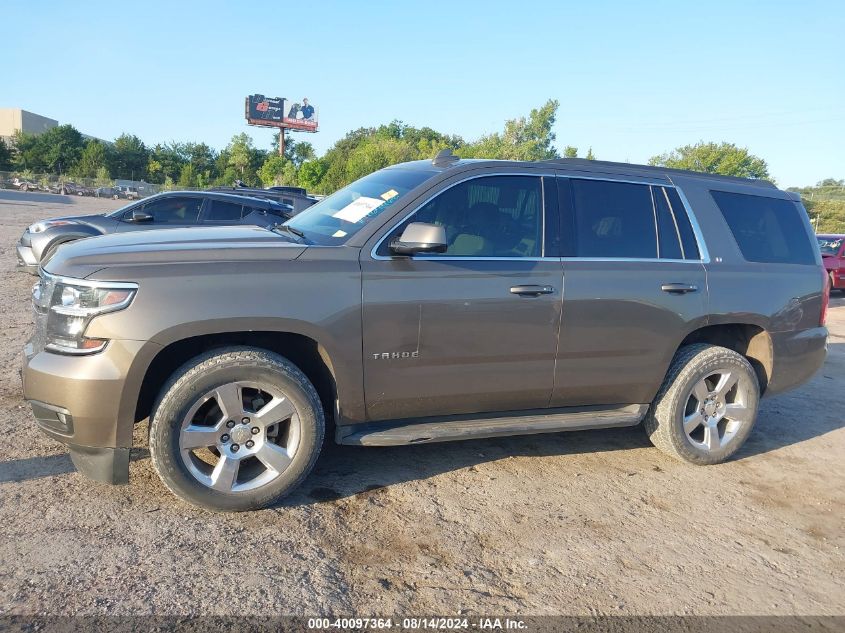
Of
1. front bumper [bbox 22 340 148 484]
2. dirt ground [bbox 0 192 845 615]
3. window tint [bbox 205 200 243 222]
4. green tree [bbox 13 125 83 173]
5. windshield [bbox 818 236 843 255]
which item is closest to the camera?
dirt ground [bbox 0 192 845 615]

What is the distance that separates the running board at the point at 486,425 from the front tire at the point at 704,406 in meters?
0.22

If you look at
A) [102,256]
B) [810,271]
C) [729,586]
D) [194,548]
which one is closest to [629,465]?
[729,586]

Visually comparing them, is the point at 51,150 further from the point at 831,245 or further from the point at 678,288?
the point at 678,288

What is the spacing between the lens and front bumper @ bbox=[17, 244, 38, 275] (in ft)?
31.8

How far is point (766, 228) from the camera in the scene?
15.9 feet

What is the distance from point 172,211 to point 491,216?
7.78 m

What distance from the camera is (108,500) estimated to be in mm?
3436

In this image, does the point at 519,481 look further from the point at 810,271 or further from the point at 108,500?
the point at 810,271

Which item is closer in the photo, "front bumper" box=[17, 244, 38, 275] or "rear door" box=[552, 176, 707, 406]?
"rear door" box=[552, 176, 707, 406]

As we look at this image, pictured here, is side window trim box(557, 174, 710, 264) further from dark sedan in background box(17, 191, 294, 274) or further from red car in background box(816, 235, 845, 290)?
red car in background box(816, 235, 845, 290)

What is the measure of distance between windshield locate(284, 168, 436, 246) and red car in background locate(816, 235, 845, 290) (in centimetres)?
1454

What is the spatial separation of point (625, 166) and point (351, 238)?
2.13 meters

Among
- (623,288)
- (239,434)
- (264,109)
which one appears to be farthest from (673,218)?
(264,109)

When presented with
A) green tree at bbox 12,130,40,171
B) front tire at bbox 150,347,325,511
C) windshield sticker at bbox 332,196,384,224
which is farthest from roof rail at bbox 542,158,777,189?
green tree at bbox 12,130,40,171
